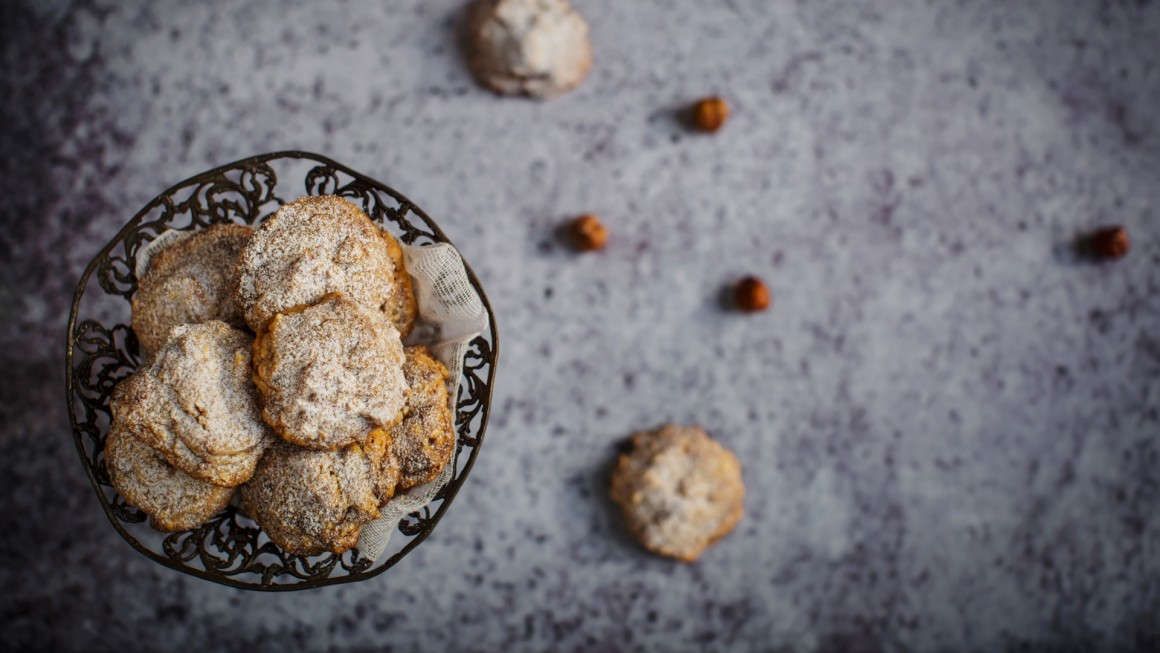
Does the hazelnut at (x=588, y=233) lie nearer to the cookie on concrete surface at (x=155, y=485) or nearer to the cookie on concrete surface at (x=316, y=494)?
the cookie on concrete surface at (x=316, y=494)

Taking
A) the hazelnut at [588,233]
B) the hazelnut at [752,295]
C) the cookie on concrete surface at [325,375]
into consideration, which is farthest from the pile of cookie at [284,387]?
the hazelnut at [752,295]

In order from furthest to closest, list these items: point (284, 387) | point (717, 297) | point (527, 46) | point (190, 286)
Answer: point (717, 297) → point (527, 46) → point (190, 286) → point (284, 387)

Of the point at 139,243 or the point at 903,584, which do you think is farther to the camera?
the point at 903,584

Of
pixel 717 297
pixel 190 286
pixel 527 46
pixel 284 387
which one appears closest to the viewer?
pixel 284 387

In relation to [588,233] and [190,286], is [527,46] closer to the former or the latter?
[588,233]

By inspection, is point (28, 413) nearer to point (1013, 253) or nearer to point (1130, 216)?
point (1013, 253)

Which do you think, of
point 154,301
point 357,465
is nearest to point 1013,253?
point 357,465

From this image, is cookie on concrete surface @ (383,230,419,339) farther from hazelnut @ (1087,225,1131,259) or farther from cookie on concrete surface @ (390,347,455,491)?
hazelnut @ (1087,225,1131,259)

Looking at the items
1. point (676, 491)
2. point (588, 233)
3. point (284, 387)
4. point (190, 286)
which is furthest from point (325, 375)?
point (676, 491)
